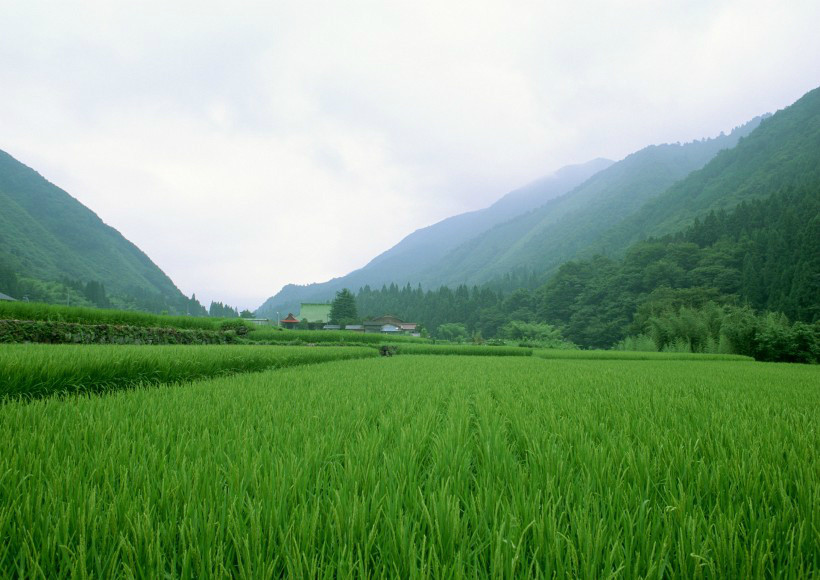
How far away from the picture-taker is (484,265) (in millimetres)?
175125

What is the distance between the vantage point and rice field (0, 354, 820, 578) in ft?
3.15

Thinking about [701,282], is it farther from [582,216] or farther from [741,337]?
[582,216]

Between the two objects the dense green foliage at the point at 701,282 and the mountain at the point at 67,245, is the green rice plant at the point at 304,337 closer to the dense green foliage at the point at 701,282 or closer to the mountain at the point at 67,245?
the dense green foliage at the point at 701,282

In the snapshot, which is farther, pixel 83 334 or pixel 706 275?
pixel 706 275

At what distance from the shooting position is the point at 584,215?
5261 inches

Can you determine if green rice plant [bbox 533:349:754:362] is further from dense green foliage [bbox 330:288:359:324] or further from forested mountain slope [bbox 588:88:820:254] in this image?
forested mountain slope [bbox 588:88:820:254]

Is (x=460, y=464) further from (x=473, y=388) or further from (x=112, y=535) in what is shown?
(x=473, y=388)

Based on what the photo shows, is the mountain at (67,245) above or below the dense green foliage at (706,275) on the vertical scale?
above

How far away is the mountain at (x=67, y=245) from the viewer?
93906 mm

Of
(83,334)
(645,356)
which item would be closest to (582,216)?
(645,356)

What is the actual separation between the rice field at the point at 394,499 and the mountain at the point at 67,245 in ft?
350

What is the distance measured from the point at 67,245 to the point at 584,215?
17371 cm

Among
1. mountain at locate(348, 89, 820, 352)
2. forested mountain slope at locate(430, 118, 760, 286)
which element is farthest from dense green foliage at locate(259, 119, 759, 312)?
mountain at locate(348, 89, 820, 352)

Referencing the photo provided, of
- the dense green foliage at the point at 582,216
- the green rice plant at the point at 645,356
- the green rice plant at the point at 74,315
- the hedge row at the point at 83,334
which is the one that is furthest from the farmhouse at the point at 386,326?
the hedge row at the point at 83,334
